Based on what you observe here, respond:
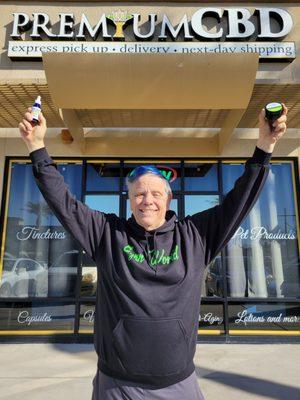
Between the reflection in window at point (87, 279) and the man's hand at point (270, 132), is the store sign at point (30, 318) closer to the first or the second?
the reflection in window at point (87, 279)

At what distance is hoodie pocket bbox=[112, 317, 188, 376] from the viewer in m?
1.52

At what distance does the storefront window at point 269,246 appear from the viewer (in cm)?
630

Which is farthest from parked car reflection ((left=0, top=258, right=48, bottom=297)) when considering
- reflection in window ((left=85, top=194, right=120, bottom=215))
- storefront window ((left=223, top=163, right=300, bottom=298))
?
storefront window ((left=223, top=163, right=300, bottom=298))

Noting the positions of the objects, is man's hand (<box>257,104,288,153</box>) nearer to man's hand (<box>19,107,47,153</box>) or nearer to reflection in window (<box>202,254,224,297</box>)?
man's hand (<box>19,107,47,153</box>)

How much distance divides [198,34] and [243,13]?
84 centimetres

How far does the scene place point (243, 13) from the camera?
5.98m

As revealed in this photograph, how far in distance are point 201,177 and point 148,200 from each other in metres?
5.02

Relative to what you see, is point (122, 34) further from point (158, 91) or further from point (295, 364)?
point (295, 364)

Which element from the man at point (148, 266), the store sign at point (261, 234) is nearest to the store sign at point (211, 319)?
the store sign at point (261, 234)

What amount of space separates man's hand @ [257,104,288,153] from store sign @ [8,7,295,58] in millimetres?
4528

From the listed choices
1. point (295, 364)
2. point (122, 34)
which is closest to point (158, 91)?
point (122, 34)

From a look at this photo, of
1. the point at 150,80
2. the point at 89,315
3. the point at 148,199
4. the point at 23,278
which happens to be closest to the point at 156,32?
the point at 150,80

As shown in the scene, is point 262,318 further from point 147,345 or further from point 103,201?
point 147,345

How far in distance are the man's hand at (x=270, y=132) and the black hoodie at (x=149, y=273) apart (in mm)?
32
